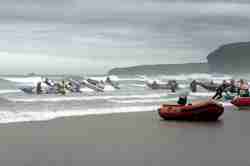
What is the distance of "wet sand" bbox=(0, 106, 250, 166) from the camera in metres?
8.52

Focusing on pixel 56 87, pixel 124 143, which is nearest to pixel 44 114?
pixel 124 143

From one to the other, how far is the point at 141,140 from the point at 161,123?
3.90 metres

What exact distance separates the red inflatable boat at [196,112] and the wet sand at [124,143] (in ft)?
1.58

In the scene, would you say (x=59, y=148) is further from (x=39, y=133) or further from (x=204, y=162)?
(x=204, y=162)

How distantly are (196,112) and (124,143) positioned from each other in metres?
5.36

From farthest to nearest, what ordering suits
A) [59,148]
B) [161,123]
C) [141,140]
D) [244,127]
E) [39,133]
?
[161,123], [244,127], [39,133], [141,140], [59,148]

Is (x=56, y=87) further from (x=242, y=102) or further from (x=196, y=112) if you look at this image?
(x=196, y=112)

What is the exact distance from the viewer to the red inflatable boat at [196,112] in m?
15.1

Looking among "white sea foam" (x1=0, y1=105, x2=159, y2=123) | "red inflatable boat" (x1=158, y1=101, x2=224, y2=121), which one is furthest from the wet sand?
"white sea foam" (x1=0, y1=105, x2=159, y2=123)

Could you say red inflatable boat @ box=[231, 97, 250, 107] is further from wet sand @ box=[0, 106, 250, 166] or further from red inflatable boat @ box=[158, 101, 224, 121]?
wet sand @ box=[0, 106, 250, 166]

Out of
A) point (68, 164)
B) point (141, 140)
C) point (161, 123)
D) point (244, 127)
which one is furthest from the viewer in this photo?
point (161, 123)

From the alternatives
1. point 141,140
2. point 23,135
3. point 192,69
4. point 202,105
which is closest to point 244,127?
point 202,105

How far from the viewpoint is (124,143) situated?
10.4 meters

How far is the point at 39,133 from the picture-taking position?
11844 millimetres
